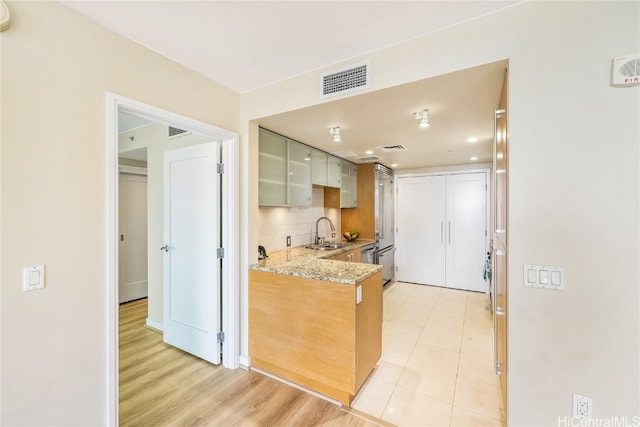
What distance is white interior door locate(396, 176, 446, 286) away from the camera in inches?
198

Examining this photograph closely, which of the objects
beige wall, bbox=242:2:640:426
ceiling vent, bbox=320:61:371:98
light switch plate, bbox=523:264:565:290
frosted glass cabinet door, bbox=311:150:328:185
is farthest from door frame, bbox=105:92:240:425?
light switch plate, bbox=523:264:565:290

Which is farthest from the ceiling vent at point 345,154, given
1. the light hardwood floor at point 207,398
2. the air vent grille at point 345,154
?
the light hardwood floor at point 207,398

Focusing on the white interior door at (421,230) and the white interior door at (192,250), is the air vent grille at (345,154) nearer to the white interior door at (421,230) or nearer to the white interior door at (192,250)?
the white interior door at (421,230)

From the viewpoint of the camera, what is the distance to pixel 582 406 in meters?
1.28

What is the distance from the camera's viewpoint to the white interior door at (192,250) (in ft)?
7.99

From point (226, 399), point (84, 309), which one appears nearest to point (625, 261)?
point (226, 399)

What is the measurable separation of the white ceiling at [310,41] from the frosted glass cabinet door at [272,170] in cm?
25

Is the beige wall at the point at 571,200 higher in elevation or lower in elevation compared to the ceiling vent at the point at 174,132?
lower

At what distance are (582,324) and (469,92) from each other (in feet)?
Answer: 4.98

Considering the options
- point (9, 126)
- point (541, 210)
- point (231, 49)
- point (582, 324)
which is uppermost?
point (231, 49)

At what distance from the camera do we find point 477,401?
201cm

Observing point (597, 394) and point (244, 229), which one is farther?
point (244, 229)

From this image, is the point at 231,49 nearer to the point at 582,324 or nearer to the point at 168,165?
the point at 168,165

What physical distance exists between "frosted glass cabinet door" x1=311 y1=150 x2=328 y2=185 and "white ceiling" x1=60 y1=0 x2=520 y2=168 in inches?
39.3
